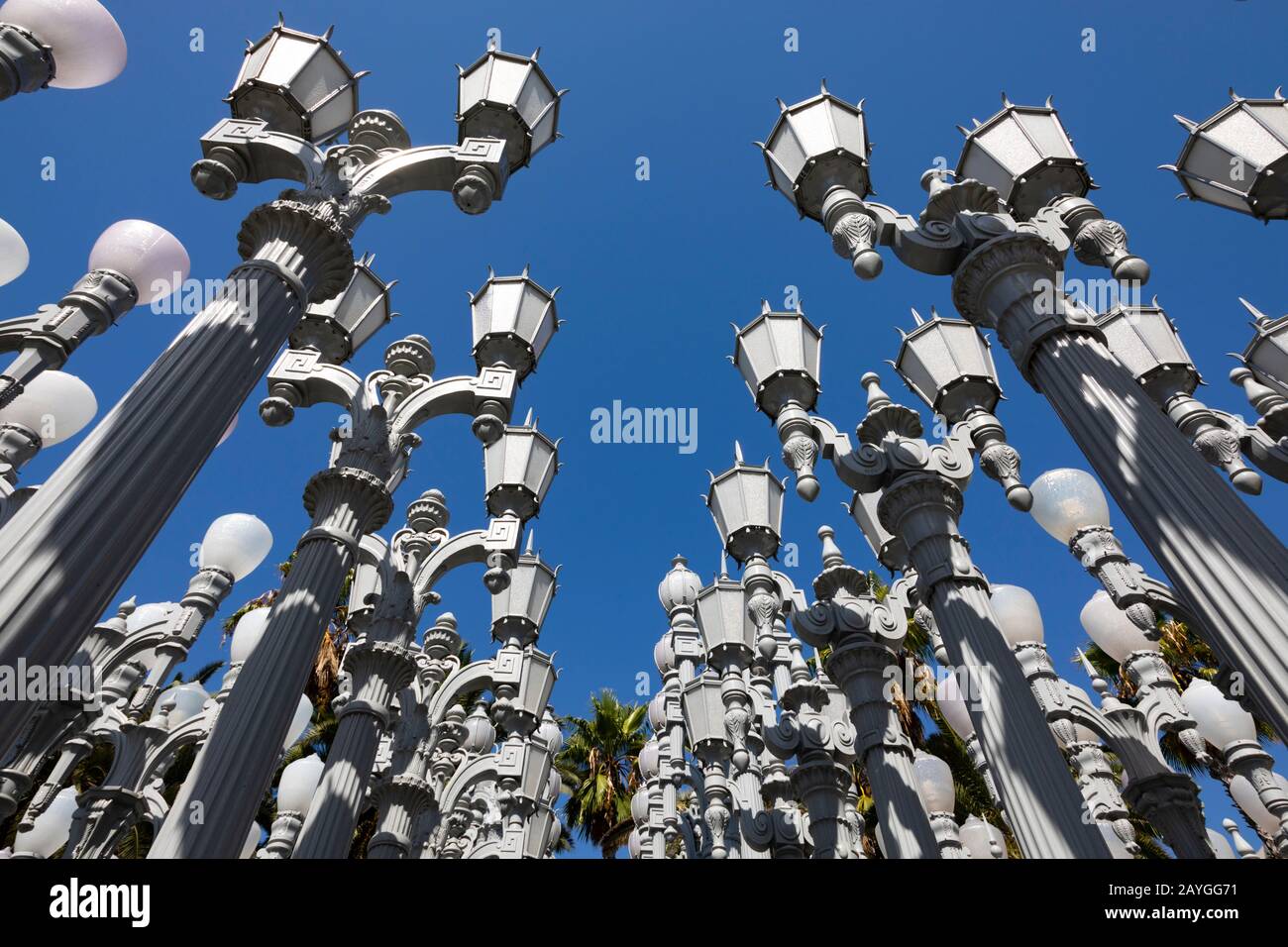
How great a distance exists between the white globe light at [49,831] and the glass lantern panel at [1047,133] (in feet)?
42.7

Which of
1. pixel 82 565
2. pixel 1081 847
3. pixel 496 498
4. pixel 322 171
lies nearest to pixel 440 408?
pixel 496 498

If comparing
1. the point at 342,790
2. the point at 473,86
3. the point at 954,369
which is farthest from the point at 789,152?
the point at 342,790

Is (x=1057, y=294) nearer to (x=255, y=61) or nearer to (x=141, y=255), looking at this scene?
(x=255, y=61)

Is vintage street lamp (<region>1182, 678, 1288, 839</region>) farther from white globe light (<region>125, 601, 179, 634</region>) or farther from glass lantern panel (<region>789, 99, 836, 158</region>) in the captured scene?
white globe light (<region>125, 601, 179, 634</region>)

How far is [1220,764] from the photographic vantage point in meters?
10.1

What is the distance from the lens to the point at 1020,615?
9125 millimetres

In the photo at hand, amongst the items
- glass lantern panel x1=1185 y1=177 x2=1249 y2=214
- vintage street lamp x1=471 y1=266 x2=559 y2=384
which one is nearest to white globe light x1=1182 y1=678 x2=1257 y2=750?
glass lantern panel x1=1185 y1=177 x2=1249 y2=214

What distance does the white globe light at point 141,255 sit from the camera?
7.88m

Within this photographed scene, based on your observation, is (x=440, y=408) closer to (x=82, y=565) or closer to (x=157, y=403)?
(x=157, y=403)

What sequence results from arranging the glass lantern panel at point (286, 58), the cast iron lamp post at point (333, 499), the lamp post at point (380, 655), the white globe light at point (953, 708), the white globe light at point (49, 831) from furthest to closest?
the white globe light at point (49, 831), the white globe light at point (953, 708), the lamp post at point (380, 655), the glass lantern panel at point (286, 58), the cast iron lamp post at point (333, 499)

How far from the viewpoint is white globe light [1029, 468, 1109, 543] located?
882 cm

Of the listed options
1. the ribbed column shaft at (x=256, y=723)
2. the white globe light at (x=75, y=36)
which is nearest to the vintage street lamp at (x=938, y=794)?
the ribbed column shaft at (x=256, y=723)

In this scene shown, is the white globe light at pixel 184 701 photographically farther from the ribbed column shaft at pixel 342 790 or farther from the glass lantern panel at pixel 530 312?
the glass lantern panel at pixel 530 312
